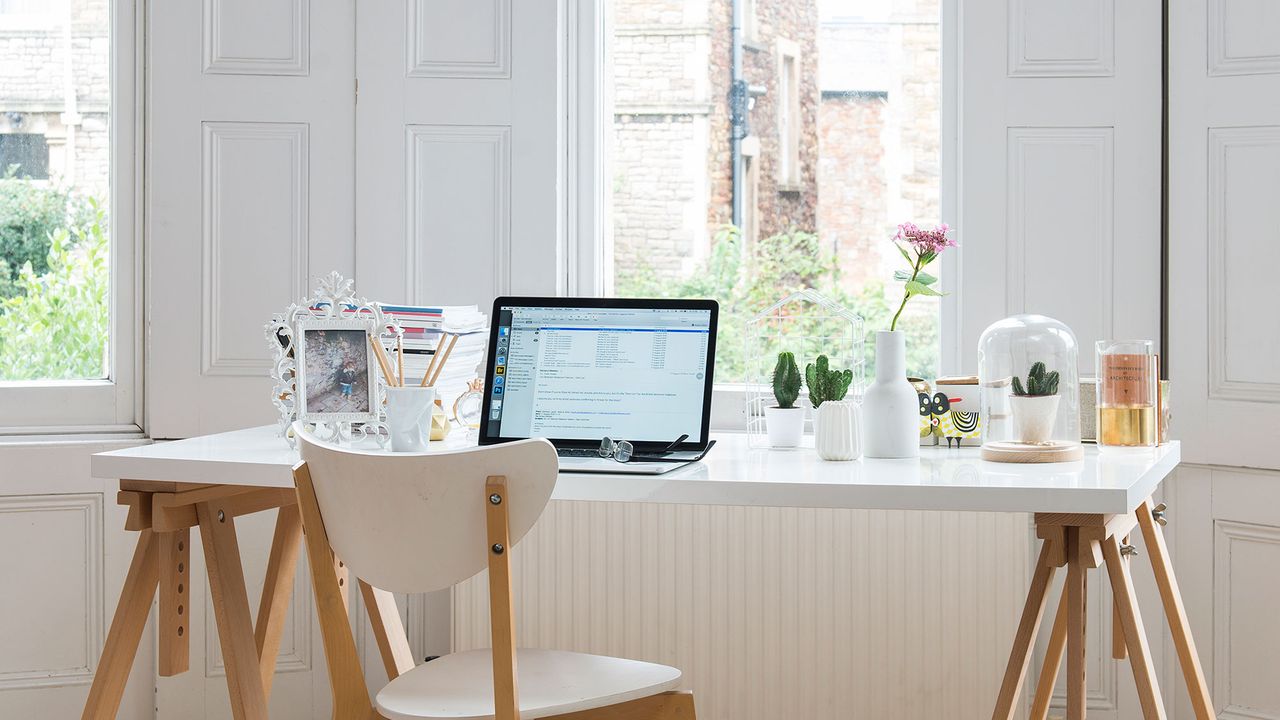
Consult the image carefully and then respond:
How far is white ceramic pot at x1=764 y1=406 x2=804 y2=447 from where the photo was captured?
1921 mm

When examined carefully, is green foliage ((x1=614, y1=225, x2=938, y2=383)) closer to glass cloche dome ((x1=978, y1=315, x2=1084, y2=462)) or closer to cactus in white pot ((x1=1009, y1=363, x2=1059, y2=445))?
glass cloche dome ((x1=978, y1=315, x2=1084, y2=462))

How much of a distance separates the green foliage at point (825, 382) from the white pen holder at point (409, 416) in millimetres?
658

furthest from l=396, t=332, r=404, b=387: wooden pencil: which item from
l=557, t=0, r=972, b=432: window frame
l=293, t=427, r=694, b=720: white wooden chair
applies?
l=557, t=0, r=972, b=432: window frame

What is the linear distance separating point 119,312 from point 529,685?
1730 mm

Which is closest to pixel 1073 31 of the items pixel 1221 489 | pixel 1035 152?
pixel 1035 152

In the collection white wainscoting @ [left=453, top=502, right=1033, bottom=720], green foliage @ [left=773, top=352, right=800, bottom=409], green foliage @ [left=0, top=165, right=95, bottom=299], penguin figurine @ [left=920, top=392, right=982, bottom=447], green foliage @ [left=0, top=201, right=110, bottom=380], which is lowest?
white wainscoting @ [left=453, top=502, right=1033, bottom=720]

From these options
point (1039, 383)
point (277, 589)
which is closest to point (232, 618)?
point (277, 589)

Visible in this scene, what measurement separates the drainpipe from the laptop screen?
3.13 feet

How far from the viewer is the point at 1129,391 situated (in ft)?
6.06

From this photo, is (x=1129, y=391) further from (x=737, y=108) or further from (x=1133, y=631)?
(x=737, y=108)

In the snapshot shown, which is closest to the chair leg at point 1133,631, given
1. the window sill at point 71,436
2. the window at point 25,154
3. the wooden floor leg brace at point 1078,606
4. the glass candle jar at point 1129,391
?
the wooden floor leg brace at point 1078,606

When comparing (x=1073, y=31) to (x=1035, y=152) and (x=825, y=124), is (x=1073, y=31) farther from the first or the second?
(x=825, y=124)

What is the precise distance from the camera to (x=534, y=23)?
8.54 ft

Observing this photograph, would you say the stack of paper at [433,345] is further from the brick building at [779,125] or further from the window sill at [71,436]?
the window sill at [71,436]
